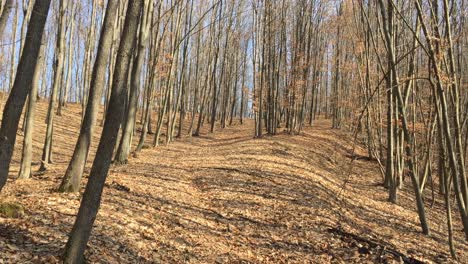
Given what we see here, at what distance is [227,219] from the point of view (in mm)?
7852

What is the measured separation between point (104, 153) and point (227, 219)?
4.13 m

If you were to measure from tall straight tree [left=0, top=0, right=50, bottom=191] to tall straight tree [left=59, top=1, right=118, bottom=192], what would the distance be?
7.55 ft

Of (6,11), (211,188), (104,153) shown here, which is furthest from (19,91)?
(211,188)

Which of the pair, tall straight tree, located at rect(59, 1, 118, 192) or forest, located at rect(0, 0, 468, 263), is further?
tall straight tree, located at rect(59, 1, 118, 192)

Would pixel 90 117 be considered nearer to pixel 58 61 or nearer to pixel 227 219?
pixel 227 219

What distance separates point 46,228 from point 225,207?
4192 mm

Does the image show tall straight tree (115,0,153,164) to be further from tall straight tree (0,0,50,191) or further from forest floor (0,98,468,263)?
tall straight tree (0,0,50,191)

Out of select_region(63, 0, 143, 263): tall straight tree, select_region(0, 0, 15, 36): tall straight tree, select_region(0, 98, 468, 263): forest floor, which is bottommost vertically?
select_region(0, 98, 468, 263): forest floor

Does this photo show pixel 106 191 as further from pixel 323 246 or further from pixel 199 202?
pixel 323 246

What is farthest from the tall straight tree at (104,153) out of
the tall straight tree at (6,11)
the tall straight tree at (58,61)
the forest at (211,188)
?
the tall straight tree at (58,61)

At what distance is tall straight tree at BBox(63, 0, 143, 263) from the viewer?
4.22m

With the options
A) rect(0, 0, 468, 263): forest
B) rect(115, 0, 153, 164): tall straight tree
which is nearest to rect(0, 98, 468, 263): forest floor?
rect(0, 0, 468, 263): forest

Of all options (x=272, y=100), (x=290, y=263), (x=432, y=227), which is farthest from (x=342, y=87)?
(x=290, y=263)

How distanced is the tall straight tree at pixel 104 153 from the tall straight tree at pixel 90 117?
2.80 metres
